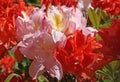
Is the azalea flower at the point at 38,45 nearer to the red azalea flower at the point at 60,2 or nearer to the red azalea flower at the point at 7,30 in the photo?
the red azalea flower at the point at 7,30

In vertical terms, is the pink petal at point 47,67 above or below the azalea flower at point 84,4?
below

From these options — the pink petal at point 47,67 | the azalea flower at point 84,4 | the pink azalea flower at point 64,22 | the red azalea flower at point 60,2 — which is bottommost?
the pink petal at point 47,67

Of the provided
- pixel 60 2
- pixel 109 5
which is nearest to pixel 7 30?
pixel 60 2

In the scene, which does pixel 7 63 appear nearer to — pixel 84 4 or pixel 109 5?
pixel 84 4

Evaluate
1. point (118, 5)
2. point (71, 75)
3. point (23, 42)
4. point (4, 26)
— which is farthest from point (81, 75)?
point (118, 5)

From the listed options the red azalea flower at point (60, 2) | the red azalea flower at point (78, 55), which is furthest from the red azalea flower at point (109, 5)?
the red azalea flower at point (78, 55)
